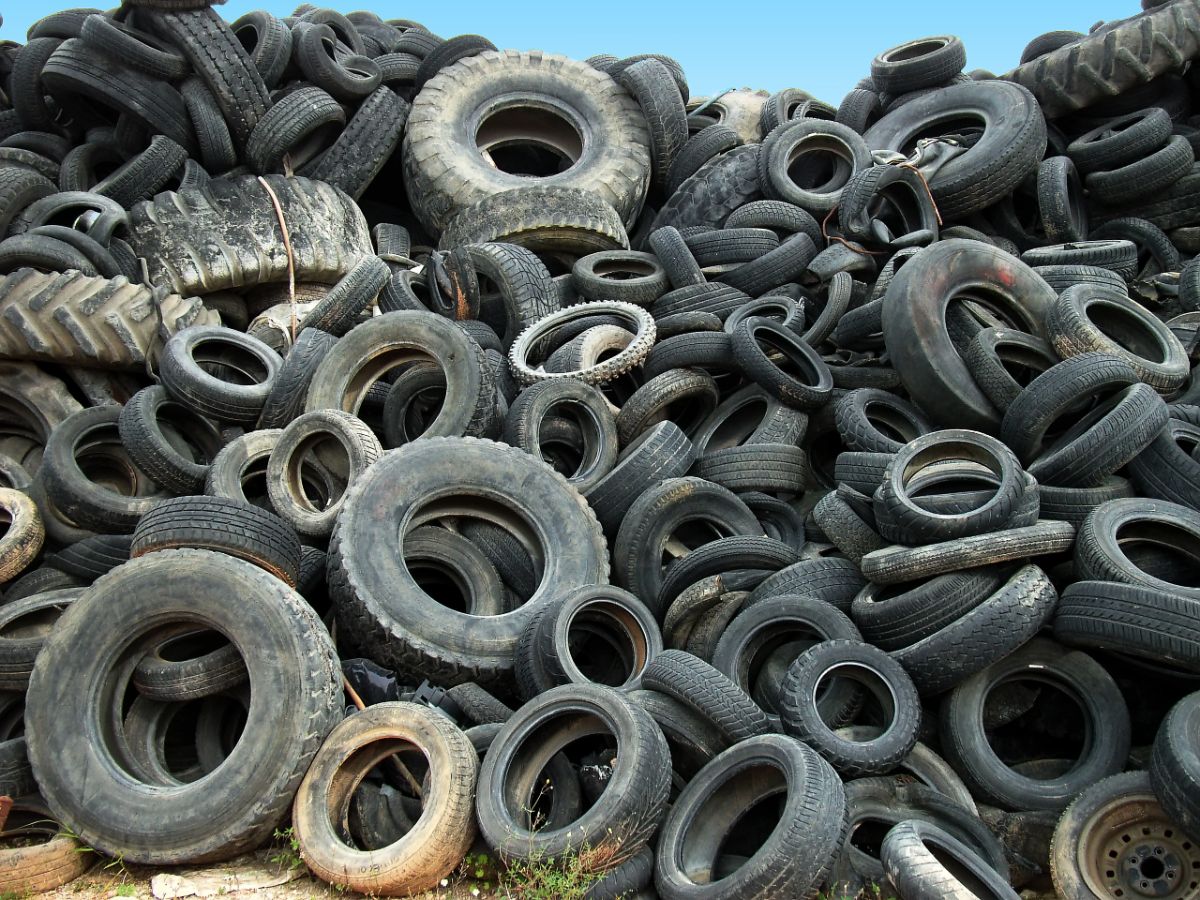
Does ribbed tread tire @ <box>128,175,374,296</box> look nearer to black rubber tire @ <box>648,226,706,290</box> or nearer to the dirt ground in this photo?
black rubber tire @ <box>648,226,706,290</box>

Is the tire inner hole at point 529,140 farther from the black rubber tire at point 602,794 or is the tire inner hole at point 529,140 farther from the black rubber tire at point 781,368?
the black rubber tire at point 602,794

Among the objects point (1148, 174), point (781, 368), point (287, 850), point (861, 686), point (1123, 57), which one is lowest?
point (287, 850)

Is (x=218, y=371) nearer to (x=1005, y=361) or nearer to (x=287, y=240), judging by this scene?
(x=287, y=240)

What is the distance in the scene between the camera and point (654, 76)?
10.1m

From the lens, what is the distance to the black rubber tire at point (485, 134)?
9.52 m

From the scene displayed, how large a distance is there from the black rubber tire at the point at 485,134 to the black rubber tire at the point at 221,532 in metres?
5.08

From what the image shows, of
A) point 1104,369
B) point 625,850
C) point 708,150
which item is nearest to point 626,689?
point 625,850

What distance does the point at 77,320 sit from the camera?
22.6 ft

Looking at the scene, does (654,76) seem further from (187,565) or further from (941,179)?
(187,565)

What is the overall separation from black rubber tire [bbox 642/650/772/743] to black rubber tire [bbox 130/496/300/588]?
176 cm

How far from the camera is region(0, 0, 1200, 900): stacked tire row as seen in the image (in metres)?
4.11

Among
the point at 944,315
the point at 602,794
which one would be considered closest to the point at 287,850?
the point at 602,794

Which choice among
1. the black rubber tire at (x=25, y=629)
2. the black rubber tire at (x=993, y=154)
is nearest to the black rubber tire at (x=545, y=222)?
the black rubber tire at (x=993, y=154)

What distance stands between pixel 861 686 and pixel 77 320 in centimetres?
549
